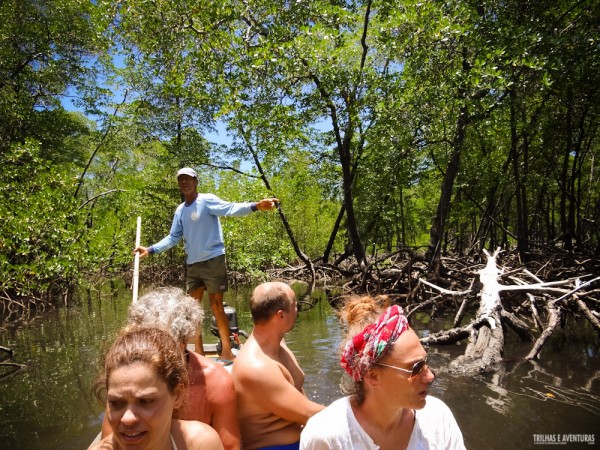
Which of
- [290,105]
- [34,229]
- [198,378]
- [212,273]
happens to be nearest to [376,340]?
[198,378]

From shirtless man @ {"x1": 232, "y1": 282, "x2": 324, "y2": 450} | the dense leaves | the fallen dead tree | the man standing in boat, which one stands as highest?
the dense leaves

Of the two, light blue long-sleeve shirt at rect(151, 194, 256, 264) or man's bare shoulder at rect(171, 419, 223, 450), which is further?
light blue long-sleeve shirt at rect(151, 194, 256, 264)

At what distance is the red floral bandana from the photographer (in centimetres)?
166

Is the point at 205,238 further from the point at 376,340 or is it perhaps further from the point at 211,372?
the point at 376,340

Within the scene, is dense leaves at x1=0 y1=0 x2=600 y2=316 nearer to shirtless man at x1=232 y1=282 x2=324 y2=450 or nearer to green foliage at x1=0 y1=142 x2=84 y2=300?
green foliage at x1=0 y1=142 x2=84 y2=300

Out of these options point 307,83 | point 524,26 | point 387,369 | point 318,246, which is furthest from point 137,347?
point 318,246

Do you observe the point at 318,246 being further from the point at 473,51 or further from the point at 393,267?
the point at 473,51

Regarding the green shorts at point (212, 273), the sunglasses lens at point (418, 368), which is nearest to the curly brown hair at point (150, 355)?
the sunglasses lens at point (418, 368)

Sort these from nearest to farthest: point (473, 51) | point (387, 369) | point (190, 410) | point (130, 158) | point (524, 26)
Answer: point (387, 369) < point (190, 410) < point (524, 26) < point (473, 51) < point (130, 158)

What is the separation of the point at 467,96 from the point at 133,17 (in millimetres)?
6602

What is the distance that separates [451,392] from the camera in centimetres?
449

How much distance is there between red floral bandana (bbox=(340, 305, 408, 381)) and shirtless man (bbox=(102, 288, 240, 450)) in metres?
0.70

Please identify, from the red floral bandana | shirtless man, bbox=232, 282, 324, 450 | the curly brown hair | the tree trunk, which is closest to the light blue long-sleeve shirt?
shirtless man, bbox=232, 282, 324, 450

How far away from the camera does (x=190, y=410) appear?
1.95 metres
